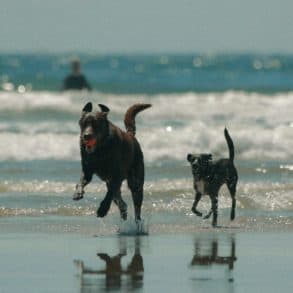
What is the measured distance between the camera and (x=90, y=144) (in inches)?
535

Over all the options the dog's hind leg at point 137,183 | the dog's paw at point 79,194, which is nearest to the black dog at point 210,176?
the dog's hind leg at point 137,183

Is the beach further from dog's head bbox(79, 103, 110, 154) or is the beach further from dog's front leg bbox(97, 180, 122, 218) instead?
dog's head bbox(79, 103, 110, 154)

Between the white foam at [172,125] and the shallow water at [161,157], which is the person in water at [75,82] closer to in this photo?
the white foam at [172,125]

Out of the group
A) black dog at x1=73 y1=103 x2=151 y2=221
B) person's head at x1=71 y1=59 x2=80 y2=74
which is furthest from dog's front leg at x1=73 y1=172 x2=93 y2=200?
person's head at x1=71 y1=59 x2=80 y2=74

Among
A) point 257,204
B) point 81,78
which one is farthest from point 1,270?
point 81,78

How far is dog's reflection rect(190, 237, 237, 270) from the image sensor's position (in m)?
12.1

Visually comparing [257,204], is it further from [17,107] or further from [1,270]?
[17,107]

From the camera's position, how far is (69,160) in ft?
77.9

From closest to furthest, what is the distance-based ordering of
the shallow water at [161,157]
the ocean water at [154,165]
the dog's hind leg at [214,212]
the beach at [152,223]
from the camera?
the beach at [152,223]
the dog's hind leg at [214,212]
the ocean water at [154,165]
the shallow water at [161,157]

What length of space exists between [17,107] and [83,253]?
2509 cm

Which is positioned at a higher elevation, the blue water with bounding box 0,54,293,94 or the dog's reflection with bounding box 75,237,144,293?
the blue water with bounding box 0,54,293,94

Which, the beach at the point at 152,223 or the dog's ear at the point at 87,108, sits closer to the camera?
the beach at the point at 152,223

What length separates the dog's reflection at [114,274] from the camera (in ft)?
35.9

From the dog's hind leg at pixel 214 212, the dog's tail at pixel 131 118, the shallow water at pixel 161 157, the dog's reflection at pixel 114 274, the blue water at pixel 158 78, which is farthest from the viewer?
the blue water at pixel 158 78
